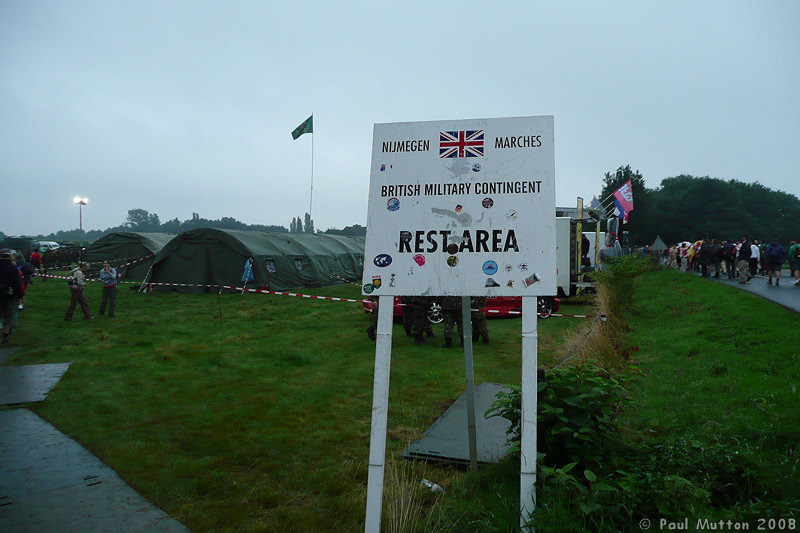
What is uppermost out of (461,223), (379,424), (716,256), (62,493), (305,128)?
(305,128)

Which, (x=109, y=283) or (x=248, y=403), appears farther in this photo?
(x=109, y=283)

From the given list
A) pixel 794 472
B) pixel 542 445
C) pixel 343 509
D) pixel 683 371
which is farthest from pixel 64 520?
pixel 683 371

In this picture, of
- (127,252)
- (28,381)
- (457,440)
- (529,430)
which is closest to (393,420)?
(457,440)

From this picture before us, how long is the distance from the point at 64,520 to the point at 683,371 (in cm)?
708

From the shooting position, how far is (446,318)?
1104 cm

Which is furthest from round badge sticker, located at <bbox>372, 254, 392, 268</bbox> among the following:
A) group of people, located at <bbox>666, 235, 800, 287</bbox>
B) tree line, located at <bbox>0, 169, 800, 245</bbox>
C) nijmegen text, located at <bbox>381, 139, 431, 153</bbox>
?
tree line, located at <bbox>0, 169, 800, 245</bbox>

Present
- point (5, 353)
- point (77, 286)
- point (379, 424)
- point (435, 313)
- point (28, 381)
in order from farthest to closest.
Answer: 1. point (77, 286)
2. point (435, 313)
3. point (5, 353)
4. point (28, 381)
5. point (379, 424)

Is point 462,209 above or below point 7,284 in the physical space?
above

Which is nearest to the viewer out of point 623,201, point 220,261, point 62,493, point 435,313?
point 62,493

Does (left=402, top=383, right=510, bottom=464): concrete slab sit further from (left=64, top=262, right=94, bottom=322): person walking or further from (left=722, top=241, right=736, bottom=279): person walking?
(left=722, top=241, right=736, bottom=279): person walking

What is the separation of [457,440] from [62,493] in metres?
3.57

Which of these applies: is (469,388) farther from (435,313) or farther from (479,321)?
(435,313)

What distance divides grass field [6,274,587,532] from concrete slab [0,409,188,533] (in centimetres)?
15

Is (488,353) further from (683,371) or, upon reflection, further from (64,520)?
(64,520)
